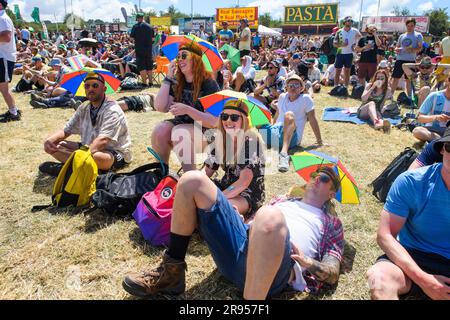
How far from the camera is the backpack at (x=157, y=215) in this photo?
271 centimetres

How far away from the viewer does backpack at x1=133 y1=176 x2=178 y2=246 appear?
2.71m

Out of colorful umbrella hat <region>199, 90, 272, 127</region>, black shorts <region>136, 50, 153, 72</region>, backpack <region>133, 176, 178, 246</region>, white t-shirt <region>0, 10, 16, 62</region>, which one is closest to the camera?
backpack <region>133, 176, 178, 246</region>

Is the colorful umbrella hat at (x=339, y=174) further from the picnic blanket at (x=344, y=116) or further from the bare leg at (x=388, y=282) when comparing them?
the picnic blanket at (x=344, y=116)

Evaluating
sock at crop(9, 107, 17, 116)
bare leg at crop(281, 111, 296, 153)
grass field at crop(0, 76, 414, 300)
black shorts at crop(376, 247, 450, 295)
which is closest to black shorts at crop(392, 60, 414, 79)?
grass field at crop(0, 76, 414, 300)

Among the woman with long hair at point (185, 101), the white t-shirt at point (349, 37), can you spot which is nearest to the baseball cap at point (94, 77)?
the woman with long hair at point (185, 101)

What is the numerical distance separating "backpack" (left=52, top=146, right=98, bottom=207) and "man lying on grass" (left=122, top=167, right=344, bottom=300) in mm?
1448

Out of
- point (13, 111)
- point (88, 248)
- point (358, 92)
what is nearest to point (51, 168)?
point (88, 248)

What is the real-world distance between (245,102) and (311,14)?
42.8m

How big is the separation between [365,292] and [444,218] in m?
0.79

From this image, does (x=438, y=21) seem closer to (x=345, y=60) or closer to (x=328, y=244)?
(x=345, y=60)

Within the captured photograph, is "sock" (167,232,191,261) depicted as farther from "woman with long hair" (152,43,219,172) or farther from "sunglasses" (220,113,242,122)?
"woman with long hair" (152,43,219,172)

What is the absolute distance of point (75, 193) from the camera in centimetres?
325

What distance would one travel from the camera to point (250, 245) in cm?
180
